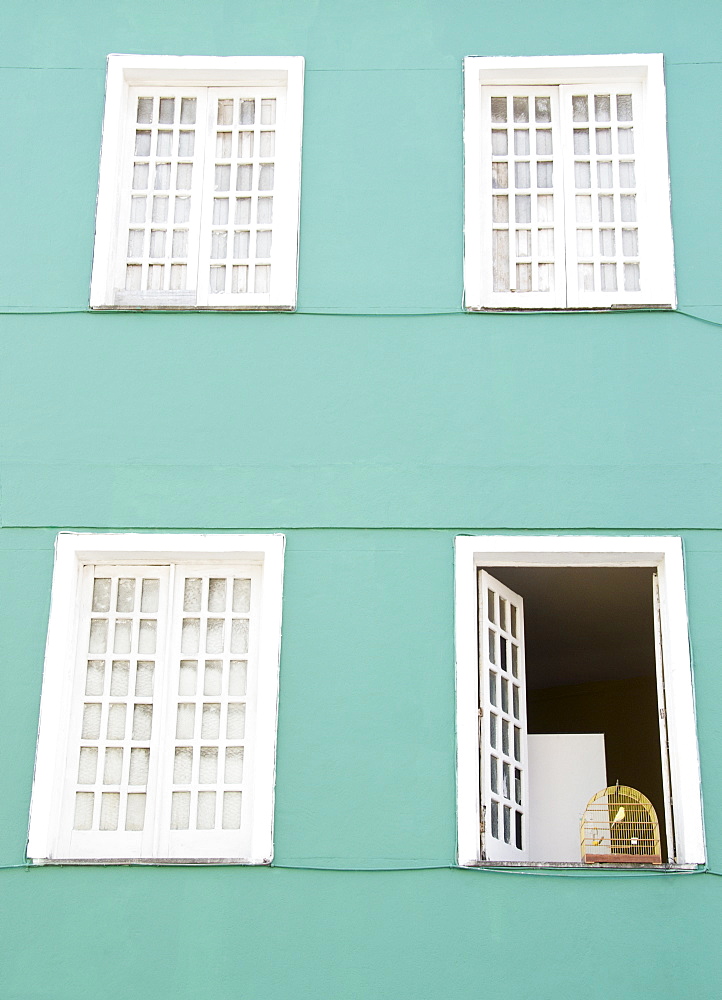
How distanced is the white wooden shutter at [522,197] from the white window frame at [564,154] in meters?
0.05

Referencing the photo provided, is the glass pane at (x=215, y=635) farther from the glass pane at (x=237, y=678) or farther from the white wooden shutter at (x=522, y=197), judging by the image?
the white wooden shutter at (x=522, y=197)

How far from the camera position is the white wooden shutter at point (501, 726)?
859cm

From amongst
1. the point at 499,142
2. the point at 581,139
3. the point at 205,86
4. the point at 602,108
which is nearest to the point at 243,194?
the point at 205,86

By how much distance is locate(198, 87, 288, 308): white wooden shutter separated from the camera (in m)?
9.70

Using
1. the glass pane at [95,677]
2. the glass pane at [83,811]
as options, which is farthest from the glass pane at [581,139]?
the glass pane at [83,811]

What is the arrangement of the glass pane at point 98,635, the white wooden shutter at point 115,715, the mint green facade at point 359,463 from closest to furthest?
the mint green facade at point 359,463 < the white wooden shutter at point 115,715 < the glass pane at point 98,635

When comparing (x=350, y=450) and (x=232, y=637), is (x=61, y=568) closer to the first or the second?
(x=232, y=637)

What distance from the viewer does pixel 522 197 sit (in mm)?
9867

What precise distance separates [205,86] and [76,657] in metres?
4.14

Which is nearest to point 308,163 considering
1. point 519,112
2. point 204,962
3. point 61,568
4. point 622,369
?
point 519,112

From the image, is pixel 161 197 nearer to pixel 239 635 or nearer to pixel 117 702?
pixel 239 635

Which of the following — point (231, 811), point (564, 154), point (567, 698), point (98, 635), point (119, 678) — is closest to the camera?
point (231, 811)

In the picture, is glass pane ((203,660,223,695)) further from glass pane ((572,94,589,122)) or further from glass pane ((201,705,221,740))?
glass pane ((572,94,589,122))

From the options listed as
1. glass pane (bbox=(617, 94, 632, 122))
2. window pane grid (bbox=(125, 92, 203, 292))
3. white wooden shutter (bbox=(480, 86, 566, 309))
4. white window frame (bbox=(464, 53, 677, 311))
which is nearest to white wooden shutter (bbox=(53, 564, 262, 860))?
window pane grid (bbox=(125, 92, 203, 292))
